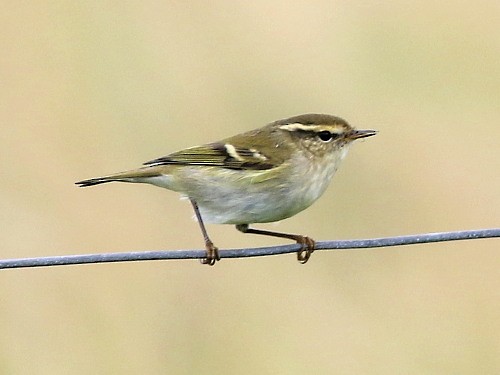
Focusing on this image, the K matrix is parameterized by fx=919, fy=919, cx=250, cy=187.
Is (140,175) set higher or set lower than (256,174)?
higher

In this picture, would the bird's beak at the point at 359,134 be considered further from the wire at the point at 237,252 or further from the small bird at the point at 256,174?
the wire at the point at 237,252

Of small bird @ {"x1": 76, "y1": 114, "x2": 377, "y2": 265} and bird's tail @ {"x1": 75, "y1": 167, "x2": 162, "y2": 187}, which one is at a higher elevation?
bird's tail @ {"x1": 75, "y1": 167, "x2": 162, "y2": 187}

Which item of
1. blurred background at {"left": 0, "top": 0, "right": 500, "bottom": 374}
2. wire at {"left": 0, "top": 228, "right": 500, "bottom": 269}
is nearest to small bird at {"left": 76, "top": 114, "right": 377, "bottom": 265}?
wire at {"left": 0, "top": 228, "right": 500, "bottom": 269}

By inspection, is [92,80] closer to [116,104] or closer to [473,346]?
[116,104]

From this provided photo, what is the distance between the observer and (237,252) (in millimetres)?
3512

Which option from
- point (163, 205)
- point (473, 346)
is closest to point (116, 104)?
point (163, 205)

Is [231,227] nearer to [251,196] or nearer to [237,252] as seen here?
[251,196]

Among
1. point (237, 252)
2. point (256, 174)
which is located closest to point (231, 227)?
point (256, 174)

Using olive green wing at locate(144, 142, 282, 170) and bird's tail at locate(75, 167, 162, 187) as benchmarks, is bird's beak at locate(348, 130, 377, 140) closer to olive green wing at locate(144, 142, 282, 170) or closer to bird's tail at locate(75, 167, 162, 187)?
olive green wing at locate(144, 142, 282, 170)

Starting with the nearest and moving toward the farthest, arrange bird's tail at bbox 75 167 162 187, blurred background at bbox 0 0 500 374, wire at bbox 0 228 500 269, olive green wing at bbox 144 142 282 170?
1. wire at bbox 0 228 500 269
2. bird's tail at bbox 75 167 162 187
3. olive green wing at bbox 144 142 282 170
4. blurred background at bbox 0 0 500 374

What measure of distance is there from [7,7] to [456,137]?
3.91 meters

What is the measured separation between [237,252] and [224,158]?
1217mm

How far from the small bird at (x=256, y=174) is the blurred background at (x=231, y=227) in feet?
4.14

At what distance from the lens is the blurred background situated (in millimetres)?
5688
